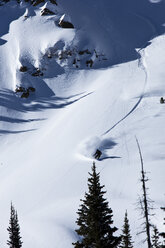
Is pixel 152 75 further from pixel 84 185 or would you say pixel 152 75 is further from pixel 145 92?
pixel 84 185

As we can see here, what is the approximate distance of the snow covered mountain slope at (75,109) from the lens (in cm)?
2800

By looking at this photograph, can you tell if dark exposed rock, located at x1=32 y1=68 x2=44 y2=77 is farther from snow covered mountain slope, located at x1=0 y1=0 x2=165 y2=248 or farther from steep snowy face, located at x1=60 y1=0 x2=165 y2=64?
steep snowy face, located at x1=60 y1=0 x2=165 y2=64

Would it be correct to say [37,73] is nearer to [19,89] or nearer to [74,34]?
[19,89]

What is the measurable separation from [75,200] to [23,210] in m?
5.27

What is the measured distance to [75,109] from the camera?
4491cm

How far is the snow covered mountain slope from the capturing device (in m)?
28.0

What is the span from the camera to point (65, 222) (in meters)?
24.3

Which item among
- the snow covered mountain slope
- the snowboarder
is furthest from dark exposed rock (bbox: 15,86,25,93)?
the snowboarder

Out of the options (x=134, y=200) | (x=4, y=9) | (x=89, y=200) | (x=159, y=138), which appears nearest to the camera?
(x=89, y=200)

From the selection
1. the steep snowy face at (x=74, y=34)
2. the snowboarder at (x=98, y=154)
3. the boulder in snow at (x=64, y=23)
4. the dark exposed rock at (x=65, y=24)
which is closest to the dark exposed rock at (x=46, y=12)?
the steep snowy face at (x=74, y=34)

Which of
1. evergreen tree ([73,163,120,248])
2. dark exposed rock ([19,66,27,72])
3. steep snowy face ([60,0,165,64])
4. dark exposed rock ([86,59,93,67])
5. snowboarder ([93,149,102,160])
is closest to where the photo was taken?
evergreen tree ([73,163,120,248])

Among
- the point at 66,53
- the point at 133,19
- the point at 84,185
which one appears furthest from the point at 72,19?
the point at 84,185

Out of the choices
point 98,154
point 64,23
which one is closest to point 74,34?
point 64,23

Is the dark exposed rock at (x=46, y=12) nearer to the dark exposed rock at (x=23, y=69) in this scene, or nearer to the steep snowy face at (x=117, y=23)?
the steep snowy face at (x=117, y=23)
